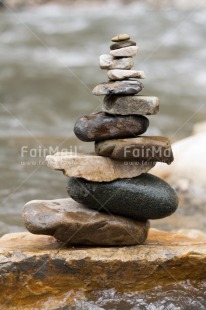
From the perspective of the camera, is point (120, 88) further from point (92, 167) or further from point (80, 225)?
point (80, 225)

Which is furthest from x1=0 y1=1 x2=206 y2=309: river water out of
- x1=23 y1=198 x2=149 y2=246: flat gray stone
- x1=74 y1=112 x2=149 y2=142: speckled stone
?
x1=74 y1=112 x2=149 y2=142: speckled stone

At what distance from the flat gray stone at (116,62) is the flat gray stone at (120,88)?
0.13 m

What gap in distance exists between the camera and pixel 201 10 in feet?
79.5

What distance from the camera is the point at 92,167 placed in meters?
4.59

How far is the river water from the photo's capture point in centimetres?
902

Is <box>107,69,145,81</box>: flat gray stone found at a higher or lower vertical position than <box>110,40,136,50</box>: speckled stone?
lower

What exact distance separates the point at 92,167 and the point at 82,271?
0.85 m

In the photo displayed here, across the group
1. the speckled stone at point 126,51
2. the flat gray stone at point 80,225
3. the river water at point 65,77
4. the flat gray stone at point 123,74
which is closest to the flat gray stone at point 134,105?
the flat gray stone at point 123,74

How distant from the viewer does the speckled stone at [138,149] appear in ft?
14.9

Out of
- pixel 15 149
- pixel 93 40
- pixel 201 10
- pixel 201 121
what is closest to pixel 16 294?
pixel 15 149

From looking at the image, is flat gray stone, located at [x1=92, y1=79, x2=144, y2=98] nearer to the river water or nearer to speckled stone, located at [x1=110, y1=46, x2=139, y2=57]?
speckled stone, located at [x1=110, y1=46, x2=139, y2=57]

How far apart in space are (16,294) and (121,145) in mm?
1459

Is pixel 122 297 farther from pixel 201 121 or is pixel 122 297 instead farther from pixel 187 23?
pixel 187 23

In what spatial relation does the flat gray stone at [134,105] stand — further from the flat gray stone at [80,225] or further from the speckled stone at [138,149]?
the flat gray stone at [80,225]
